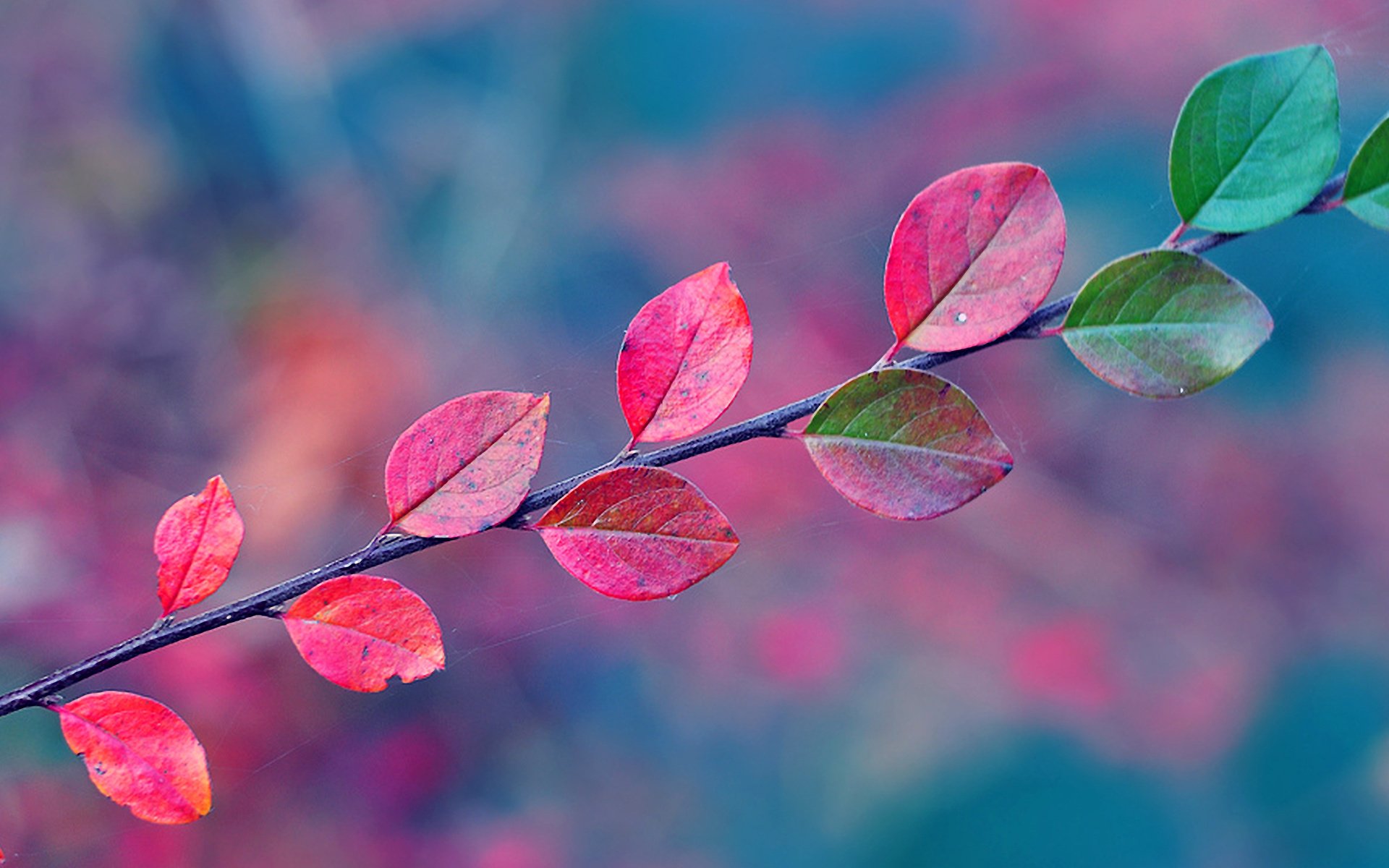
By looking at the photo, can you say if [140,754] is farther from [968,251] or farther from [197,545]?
[968,251]

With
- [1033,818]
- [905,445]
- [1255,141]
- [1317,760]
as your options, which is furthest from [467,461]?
[1317,760]

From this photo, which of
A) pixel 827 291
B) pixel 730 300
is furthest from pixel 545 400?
pixel 827 291

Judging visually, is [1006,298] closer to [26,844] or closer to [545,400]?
[545,400]

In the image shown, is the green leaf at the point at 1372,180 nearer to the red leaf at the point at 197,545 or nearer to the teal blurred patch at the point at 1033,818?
the red leaf at the point at 197,545

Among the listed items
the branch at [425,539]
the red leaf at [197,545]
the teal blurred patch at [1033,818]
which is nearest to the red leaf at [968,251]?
the branch at [425,539]

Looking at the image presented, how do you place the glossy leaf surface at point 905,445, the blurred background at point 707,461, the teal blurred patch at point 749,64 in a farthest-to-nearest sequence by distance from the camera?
the teal blurred patch at point 749,64
the blurred background at point 707,461
the glossy leaf surface at point 905,445

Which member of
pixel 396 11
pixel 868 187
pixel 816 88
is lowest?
pixel 868 187
